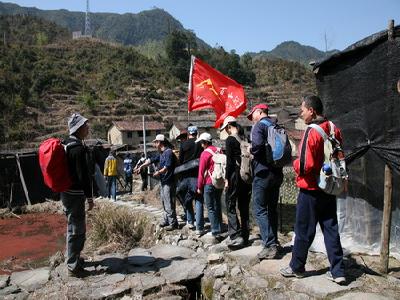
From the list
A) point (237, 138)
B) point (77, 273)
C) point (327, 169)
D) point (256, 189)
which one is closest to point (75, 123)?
point (77, 273)

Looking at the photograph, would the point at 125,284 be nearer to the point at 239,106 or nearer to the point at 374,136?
the point at 374,136

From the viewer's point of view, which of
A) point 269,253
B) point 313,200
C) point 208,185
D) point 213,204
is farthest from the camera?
point 213,204

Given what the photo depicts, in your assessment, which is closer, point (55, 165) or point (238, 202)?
point (55, 165)

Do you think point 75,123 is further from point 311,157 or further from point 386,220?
point 386,220

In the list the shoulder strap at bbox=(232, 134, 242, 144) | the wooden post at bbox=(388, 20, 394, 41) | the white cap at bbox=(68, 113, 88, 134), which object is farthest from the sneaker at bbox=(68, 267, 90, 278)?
the wooden post at bbox=(388, 20, 394, 41)

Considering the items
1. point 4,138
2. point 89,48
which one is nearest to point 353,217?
point 4,138

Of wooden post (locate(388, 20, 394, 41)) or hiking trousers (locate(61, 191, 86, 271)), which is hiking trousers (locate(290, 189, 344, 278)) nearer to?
wooden post (locate(388, 20, 394, 41))

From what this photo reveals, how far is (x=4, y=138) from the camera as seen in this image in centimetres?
3328

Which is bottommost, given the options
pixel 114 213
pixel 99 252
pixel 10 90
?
pixel 99 252

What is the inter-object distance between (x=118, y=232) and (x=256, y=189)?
3206 mm

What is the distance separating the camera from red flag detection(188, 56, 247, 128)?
771 centimetres

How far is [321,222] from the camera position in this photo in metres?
3.74

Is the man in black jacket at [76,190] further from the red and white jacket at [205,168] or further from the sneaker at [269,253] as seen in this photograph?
the sneaker at [269,253]

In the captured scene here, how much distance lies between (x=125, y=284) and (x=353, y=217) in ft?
9.71
